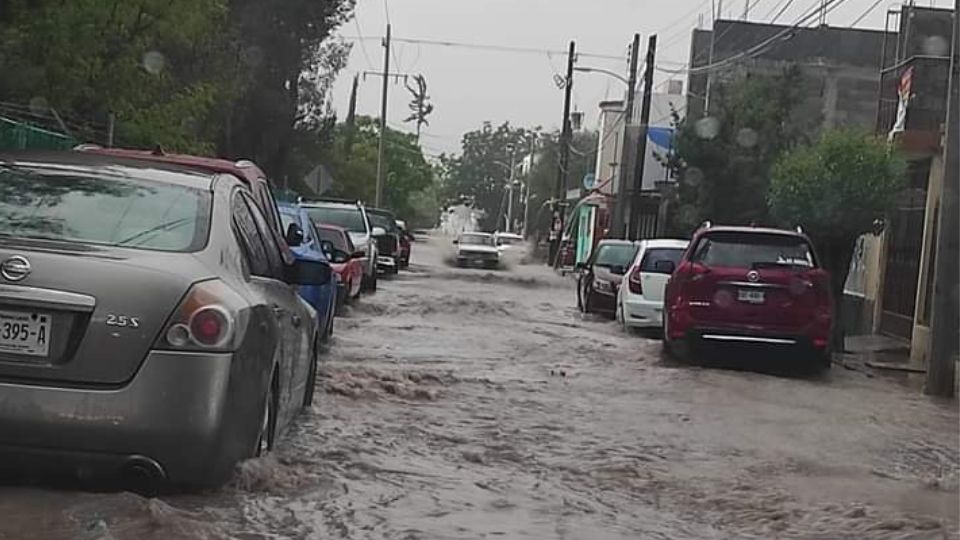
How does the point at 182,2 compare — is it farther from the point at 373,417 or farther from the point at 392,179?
the point at 392,179

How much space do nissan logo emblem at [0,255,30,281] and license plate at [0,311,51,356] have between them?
14cm

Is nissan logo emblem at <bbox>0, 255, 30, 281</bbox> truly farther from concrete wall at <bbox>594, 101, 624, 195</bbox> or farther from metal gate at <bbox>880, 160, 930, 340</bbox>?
concrete wall at <bbox>594, 101, 624, 195</bbox>

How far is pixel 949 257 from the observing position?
13.9 metres

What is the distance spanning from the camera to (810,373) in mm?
15461

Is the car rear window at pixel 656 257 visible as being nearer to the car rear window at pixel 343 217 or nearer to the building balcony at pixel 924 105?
the building balcony at pixel 924 105

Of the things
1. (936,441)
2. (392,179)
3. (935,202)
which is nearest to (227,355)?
Result: (936,441)

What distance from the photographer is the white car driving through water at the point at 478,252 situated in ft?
170

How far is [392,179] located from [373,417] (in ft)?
256

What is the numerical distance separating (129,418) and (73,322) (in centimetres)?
43

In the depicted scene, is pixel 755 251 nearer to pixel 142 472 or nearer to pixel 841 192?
pixel 841 192

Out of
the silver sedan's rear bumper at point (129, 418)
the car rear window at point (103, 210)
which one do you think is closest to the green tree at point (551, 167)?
the car rear window at point (103, 210)

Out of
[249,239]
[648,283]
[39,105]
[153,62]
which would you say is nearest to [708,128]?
[648,283]

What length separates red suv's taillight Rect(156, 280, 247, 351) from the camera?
223 inches

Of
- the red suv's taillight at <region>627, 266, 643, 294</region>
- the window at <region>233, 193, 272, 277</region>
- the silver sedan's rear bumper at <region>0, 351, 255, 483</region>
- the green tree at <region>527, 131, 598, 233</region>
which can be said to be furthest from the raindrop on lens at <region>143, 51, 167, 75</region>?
the green tree at <region>527, 131, 598, 233</region>
